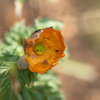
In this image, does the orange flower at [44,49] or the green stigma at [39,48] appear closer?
the orange flower at [44,49]

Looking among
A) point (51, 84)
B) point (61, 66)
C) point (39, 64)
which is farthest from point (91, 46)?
point (39, 64)

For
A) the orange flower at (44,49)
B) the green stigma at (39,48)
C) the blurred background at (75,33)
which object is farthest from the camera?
the blurred background at (75,33)

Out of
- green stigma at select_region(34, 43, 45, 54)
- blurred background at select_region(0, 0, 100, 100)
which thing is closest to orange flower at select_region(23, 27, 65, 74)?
green stigma at select_region(34, 43, 45, 54)

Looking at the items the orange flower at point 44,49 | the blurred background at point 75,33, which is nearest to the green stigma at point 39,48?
the orange flower at point 44,49

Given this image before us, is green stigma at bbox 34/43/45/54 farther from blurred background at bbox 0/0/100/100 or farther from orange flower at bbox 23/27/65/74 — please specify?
blurred background at bbox 0/0/100/100

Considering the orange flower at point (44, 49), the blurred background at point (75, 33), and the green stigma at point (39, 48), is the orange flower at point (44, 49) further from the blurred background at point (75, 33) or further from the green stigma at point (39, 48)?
the blurred background at point (75, 33)

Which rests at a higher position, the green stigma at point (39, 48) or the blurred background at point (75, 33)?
the blurred background at point (75, 33)
